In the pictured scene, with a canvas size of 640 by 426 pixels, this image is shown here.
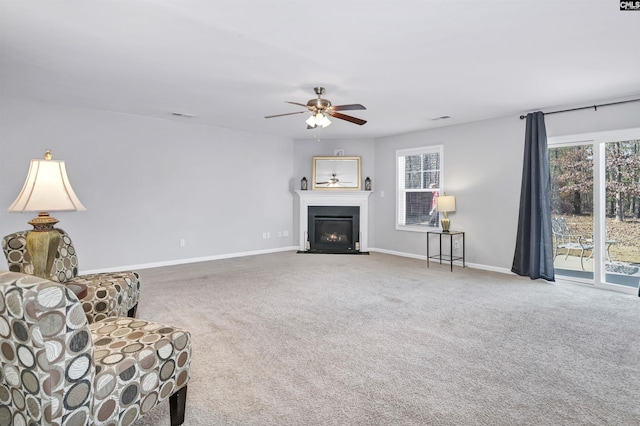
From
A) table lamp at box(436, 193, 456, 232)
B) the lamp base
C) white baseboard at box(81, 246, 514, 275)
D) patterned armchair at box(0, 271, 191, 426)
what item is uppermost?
table lamp at box(436, 193, 456, 232)

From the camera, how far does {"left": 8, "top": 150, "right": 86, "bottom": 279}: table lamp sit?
2221mm

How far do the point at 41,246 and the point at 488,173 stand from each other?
230 inches

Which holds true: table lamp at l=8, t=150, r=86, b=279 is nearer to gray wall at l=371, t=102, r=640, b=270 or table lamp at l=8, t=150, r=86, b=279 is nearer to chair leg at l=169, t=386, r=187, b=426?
chair leg at l=169, t=386, r=187, b=426

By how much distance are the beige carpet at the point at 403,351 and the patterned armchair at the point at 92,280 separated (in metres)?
0.50

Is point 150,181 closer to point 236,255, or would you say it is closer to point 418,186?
point 236,255

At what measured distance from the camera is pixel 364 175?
7.76 meters

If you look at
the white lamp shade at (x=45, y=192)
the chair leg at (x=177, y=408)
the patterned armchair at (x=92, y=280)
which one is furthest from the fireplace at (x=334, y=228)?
the chair leg at (x=177, y=408)

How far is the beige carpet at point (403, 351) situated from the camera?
2012mm

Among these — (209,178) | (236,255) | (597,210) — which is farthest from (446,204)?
(209,178)

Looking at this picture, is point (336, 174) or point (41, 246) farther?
point (336, 174)

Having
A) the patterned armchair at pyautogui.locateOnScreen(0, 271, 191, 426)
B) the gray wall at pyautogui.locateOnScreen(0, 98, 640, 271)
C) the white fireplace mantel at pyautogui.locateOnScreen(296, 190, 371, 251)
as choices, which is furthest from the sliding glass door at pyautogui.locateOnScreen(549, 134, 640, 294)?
the patterned armchair at pyautogui.locateOnScreen(0, 271, 191, 426)

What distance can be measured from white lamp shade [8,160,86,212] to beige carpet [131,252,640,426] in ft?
4.71

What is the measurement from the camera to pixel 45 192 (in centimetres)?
238

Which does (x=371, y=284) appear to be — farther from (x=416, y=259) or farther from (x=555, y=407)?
(x=555, y=407)
